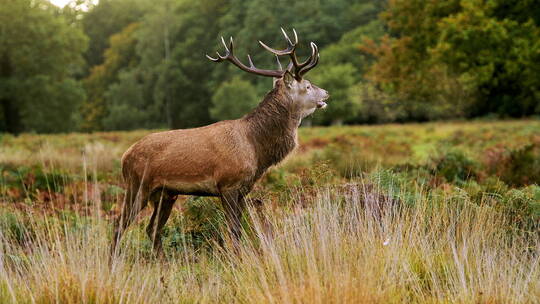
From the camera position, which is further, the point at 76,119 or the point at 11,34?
the point at 76,119

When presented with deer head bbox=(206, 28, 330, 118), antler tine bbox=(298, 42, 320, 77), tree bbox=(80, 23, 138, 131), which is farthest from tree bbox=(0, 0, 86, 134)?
antler tine bbox=(298, 42, 320, 77)

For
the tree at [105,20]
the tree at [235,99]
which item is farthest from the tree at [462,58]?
the tree at [105,20]

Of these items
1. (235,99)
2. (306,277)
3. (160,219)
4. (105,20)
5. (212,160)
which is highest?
(105,20)

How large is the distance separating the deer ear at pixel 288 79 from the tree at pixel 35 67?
35.4m

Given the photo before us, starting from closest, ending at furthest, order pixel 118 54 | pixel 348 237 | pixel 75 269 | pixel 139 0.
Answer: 1. pixel 75 269
2. pixel 348 237
3. pixel 118 54
4. pixel 139 0

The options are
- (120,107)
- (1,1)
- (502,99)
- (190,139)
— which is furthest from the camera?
(120,107)

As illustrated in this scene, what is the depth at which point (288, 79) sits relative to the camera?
5.84 metres

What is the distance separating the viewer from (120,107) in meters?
55.6

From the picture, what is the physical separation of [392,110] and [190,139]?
37.5 metres

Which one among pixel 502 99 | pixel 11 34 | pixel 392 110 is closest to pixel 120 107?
pixel 11 34

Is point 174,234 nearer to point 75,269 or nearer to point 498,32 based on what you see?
point 75,269

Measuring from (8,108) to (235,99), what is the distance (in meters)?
16.8

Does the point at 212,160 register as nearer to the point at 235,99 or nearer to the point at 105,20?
the point at 235,99

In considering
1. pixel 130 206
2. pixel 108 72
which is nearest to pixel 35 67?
pixel 108 72
